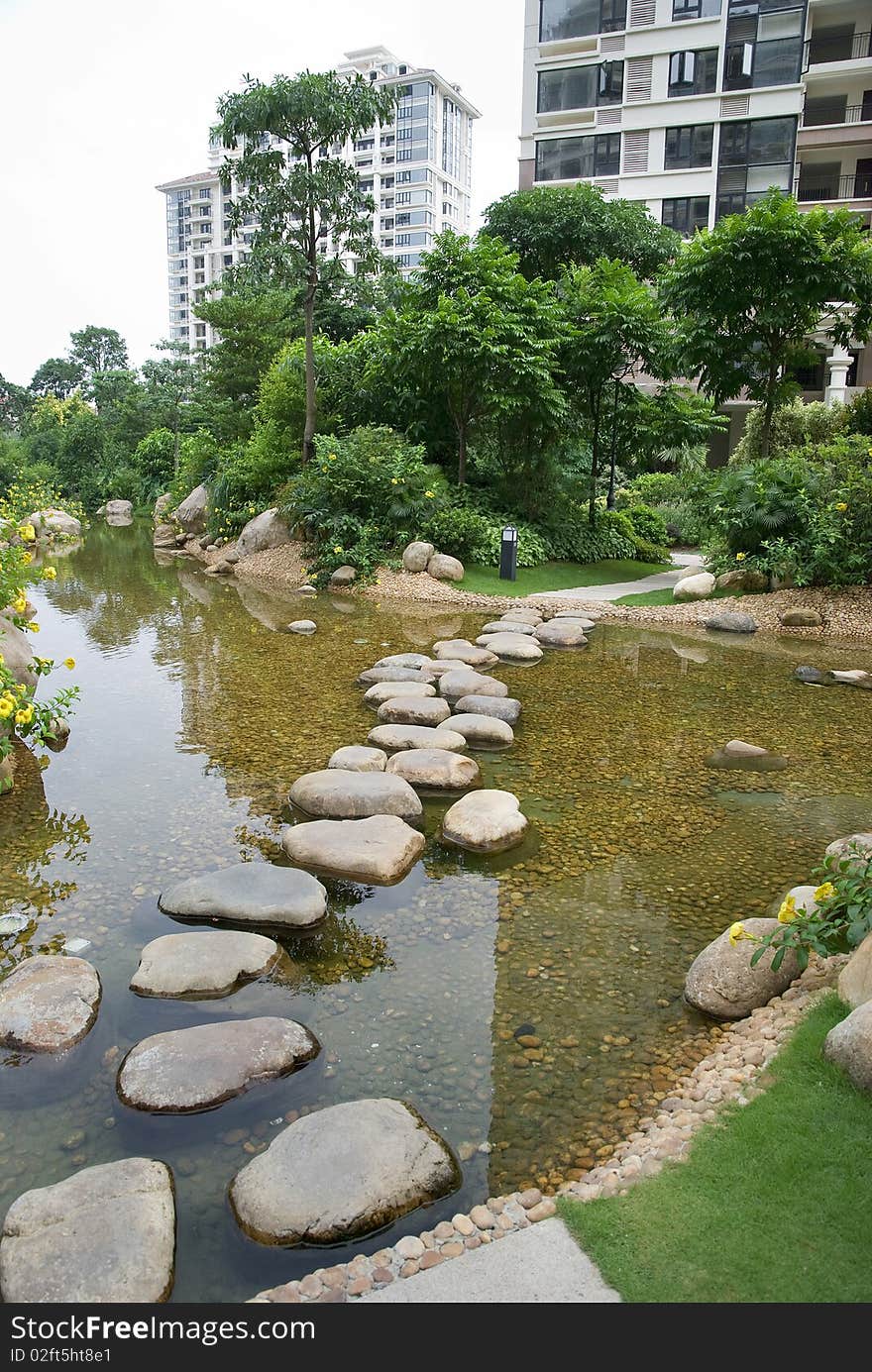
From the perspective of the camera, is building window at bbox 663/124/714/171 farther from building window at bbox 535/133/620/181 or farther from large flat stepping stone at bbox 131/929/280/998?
large flat stepping stone at bbox 131/929/280/998

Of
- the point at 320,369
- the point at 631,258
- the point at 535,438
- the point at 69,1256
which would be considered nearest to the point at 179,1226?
the point at 69,1256

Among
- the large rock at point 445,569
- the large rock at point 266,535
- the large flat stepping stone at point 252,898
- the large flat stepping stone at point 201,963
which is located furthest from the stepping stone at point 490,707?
the large rock at point 266,535

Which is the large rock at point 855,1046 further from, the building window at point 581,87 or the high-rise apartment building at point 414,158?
the high-rise apartment building at point 414,158

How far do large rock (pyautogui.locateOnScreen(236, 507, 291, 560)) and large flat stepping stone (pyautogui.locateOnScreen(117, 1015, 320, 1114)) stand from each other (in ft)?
50.5

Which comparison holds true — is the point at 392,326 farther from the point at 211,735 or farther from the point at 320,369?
the point at 211,735

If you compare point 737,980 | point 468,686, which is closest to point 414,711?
point 468,686

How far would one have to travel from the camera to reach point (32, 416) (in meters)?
51.1

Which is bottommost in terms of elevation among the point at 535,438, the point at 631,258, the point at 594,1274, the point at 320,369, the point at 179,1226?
the point at 179,1226

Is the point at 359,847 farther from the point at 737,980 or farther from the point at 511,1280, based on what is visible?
the point at 511,1280

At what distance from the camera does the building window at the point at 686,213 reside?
3712cm

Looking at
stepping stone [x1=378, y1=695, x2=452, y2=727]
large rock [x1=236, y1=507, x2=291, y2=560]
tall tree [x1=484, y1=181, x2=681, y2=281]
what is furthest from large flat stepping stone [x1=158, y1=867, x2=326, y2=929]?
tall tree [x1=484, y1=181, x2=681, y2=281]

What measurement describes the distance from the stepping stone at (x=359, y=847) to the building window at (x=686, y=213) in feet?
127

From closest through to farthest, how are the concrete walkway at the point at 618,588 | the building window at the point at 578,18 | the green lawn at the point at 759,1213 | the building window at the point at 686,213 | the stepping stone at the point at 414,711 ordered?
the green lawn at the point at 759,1213
the stepping stone at the point at 414,711
the concrete walkway at the point at 618,588
the building window at the point at 686,213
the building window at the point at 578,18

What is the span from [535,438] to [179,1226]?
→ 54.2 ft
